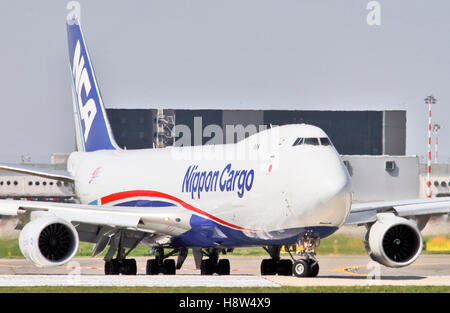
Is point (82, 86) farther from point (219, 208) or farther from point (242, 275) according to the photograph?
point (242, 275)

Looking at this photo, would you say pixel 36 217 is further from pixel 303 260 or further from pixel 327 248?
pixel 327 248

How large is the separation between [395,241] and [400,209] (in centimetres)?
372

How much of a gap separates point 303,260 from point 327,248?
62.6ft

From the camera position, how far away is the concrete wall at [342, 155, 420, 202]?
97.5 meters

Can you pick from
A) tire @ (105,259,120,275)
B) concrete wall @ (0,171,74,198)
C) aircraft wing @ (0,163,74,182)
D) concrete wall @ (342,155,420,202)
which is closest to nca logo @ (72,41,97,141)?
aircraft wing @ (0,163,74,182)

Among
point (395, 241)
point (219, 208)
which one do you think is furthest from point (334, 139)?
point (395, 241)

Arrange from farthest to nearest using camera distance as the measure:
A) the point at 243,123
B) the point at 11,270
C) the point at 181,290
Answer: the point at 243,123 → the point at 11,270 → the point at 181,290

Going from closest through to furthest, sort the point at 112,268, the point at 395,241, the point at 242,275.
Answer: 1. the point at 395,241
2. the point at 242,275
3. the point at 112,268

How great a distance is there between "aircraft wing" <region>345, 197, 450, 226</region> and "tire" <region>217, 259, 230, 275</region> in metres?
5.44

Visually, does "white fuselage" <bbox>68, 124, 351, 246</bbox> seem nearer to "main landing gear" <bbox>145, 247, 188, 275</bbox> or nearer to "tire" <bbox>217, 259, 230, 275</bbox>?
"main landing gear" <bbox>145, 247, 188, 275</bbox>

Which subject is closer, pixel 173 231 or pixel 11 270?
pixel 173 231

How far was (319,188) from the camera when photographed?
29.1 m

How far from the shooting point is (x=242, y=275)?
1375 inches
